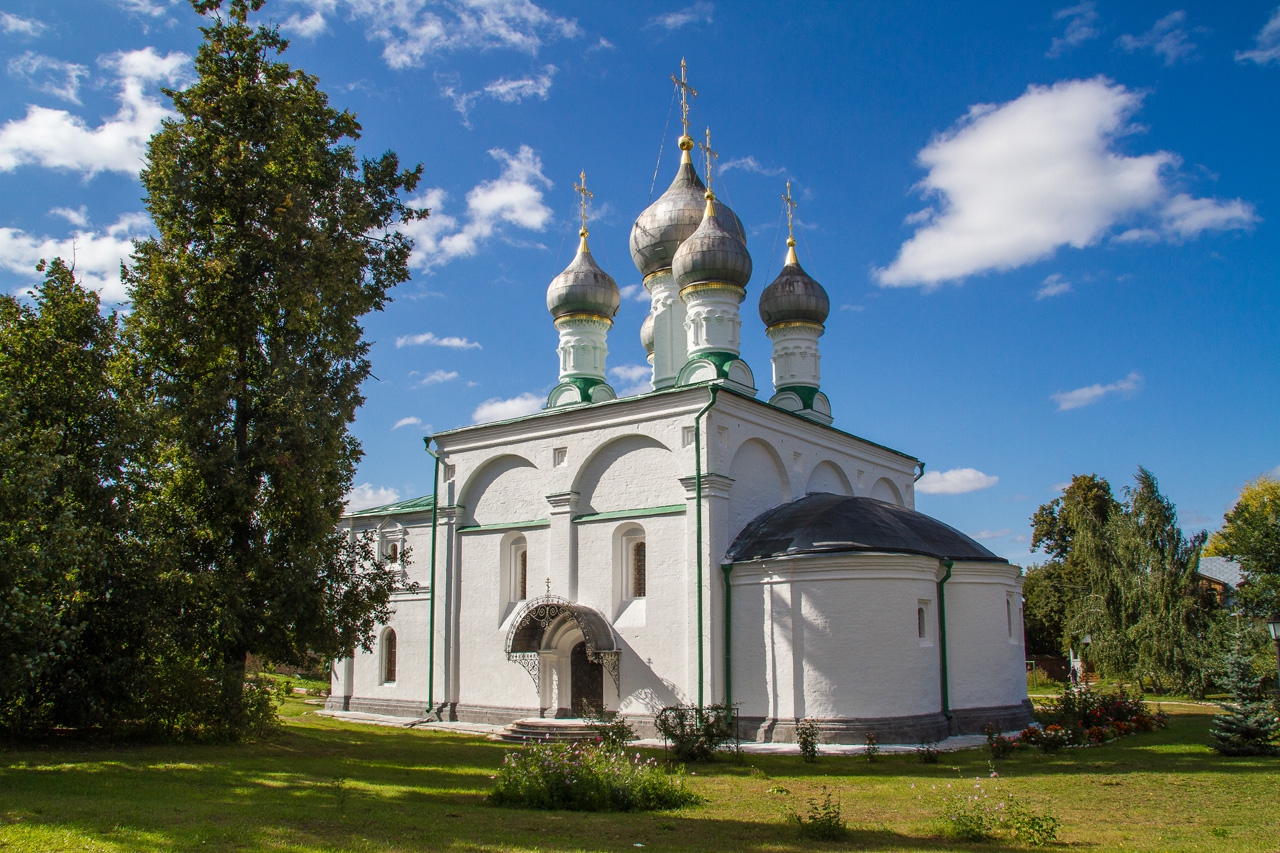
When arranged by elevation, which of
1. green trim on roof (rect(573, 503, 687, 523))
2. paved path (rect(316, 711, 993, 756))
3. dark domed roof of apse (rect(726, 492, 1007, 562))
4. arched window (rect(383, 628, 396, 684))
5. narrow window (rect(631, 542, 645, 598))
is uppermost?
green trim on roof (rect(573, 503, 687, 523))

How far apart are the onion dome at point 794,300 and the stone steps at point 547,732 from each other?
10.1 meters

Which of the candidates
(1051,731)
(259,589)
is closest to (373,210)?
(259,589)

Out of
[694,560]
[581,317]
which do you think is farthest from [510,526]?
[581,317]

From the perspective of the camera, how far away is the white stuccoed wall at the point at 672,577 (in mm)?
14109

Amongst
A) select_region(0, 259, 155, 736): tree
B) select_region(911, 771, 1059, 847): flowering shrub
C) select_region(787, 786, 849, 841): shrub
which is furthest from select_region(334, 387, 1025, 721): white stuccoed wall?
select_region(0, 259, 155, 736): tree

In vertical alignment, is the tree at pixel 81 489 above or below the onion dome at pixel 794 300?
below

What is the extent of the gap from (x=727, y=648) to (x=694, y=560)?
1503mm

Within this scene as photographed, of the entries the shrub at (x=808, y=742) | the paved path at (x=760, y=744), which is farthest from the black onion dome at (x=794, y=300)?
A: the shrub at (x=808, y=742)

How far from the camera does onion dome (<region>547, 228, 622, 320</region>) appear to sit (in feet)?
70.0

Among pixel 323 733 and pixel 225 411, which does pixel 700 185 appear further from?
pixel 323 733

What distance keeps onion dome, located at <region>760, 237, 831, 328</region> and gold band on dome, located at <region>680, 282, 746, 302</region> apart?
219cm

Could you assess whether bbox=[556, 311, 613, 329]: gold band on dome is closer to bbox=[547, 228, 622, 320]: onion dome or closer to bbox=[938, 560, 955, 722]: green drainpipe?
bbox=[547, 228, 622, 320]: onion dome

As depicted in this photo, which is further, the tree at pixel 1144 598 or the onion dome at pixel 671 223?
the tree at pixel 1144 598

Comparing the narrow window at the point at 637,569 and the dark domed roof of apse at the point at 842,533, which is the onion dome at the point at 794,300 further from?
the narrow window at the point at 637,569
